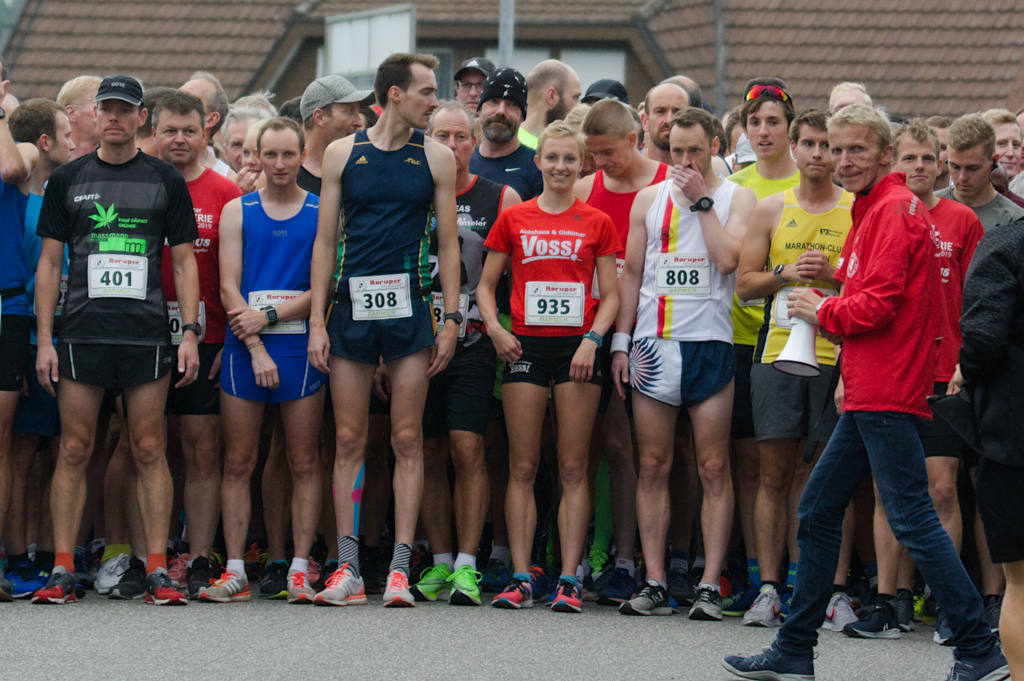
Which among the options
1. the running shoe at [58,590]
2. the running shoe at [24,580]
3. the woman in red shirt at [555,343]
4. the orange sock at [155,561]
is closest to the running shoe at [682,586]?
the woman in red shirt at [555,343]

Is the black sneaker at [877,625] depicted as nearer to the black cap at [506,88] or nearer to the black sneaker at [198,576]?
the black sneaker at [198,576]

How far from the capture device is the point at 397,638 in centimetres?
699

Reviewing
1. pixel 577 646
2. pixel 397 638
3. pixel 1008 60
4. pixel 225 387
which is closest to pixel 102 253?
pixel 225 387

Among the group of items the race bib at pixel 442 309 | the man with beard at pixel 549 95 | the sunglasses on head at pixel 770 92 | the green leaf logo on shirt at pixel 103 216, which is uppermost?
the man with beard at pixel 549 95

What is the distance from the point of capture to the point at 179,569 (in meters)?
8.44

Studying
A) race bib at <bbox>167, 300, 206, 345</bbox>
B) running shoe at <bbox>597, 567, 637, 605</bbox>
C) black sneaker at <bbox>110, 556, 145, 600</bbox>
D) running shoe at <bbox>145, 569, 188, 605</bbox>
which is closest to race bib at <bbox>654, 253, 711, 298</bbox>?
running shoe at <bbox>597, 567, 637, 605</bbox>

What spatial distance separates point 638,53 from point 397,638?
1761 cm

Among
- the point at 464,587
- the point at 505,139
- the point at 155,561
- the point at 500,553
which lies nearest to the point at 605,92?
the point at 505,139

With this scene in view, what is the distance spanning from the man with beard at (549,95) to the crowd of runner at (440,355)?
1.61 meters

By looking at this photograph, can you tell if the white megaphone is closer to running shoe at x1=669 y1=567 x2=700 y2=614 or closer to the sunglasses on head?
running shoe at x1=669 y1=567 x2=700 y2=614

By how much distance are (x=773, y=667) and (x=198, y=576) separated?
127 inches

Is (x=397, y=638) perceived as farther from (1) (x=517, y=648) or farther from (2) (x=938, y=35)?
(2) (x=938, y=35)

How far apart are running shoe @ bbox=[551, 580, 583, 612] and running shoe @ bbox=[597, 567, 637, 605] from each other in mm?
272

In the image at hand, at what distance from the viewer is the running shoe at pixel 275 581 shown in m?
8.24
